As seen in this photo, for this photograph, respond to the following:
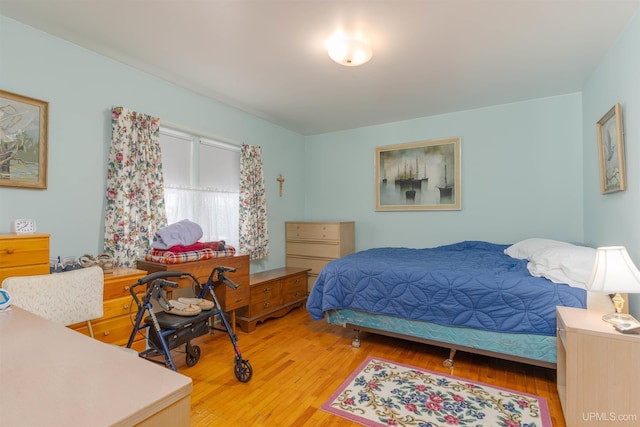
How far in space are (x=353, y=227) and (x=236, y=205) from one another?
1.82 m

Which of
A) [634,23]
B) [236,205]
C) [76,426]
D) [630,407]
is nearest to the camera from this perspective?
[76,426]

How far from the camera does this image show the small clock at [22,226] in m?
2.09

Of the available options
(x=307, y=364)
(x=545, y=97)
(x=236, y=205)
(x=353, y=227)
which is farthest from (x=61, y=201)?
(x=545, y=97)

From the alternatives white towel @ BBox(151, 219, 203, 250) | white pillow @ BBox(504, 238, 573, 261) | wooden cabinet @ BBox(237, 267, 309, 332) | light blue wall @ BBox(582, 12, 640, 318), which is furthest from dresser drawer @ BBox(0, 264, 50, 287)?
light blue wall @ BBox(582, 12, 640, 318)

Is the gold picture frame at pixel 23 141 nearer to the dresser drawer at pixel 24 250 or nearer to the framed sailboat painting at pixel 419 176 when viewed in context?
the dresser drawer at pixel 24 250

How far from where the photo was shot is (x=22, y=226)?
2.11 metres

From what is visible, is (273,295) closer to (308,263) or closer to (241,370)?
(308,263)

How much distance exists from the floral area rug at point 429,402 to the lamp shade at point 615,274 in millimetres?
908

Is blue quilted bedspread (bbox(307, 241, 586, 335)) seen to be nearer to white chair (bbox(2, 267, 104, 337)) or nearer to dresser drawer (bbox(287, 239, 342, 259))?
dresser drawer (bbox(287, 239, 342, 259))

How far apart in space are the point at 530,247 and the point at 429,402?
70.0 inches

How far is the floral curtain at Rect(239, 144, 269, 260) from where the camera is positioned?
402 cm

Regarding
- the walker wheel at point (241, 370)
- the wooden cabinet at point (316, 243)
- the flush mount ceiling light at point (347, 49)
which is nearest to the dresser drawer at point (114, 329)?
the walker wheel at point (241, 370)

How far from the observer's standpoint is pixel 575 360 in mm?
1766

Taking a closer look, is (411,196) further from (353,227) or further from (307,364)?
(307,364)
